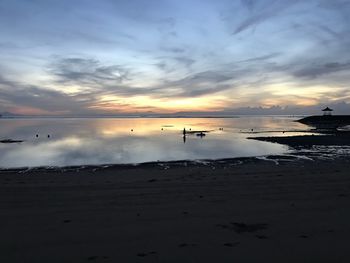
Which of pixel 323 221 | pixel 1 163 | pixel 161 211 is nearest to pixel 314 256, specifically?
pixel 323 221

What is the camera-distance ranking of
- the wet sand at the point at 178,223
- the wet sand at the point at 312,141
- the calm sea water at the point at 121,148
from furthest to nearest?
the wet sand at the point at 312,141, the calm sea water at the point at 121,148, the wet sand at the point at 178,223

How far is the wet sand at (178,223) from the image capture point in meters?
5.70

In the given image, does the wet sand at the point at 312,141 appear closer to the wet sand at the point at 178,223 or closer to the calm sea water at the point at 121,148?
the calm sea water at the point at 121,148

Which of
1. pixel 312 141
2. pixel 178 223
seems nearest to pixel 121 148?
pixel 312 141

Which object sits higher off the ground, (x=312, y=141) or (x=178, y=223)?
(x=312, y=141)

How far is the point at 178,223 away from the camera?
728cm

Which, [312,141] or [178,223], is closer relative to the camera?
[178,223]

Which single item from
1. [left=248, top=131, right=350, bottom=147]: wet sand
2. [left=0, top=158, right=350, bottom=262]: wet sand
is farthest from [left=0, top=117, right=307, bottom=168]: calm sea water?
[left=0, top=158, right=350, bottom=262]: wet sand

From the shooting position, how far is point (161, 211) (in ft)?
27.0

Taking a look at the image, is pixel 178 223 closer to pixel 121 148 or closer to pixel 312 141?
pixel 121 148

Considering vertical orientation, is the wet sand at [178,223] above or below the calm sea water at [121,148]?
below

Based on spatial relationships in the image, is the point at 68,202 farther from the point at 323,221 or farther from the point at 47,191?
the point at 323,221

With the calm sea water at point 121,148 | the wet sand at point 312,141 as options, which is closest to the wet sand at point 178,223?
the calm sea water at point 121,148

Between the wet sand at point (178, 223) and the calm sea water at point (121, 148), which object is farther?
the calm sea water at point (121, 148)
